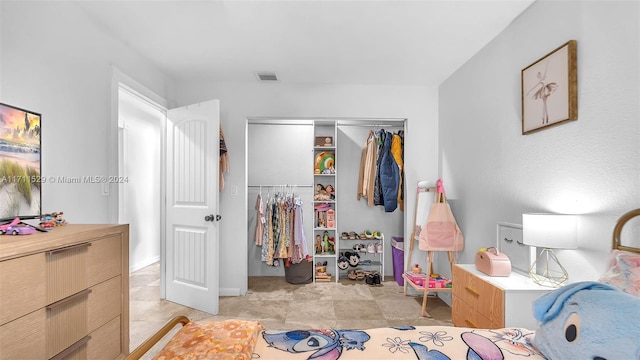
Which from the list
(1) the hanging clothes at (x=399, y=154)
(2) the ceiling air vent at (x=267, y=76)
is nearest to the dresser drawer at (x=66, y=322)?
(2) the ceiling air vent at (x=267, y=76)

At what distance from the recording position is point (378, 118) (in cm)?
366

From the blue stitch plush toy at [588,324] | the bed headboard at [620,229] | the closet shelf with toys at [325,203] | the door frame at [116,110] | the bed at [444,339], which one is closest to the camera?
the blue stitch plush toy at [588,324]

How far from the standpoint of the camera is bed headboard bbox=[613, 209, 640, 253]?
1352 mm

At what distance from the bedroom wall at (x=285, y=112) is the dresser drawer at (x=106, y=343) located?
192 cm

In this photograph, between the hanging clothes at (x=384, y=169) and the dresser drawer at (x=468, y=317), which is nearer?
the dresser drawer at (x=468, y=317)

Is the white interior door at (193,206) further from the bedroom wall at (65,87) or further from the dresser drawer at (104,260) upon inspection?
the dresser drawer at (104,260)

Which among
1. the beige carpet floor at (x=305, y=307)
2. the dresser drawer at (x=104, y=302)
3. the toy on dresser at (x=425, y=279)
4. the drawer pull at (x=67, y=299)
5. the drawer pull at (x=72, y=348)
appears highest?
the drawer pull at (x=67, y=299)

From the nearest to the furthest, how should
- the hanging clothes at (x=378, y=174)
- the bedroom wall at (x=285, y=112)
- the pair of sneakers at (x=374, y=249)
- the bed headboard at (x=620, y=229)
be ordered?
the bed headboard at (x=620, y=229), the bedroom wall at (x=285, y=112), the hanging clothes at (x=378, y=174), the pair of sneakers at (x=374, y=249)

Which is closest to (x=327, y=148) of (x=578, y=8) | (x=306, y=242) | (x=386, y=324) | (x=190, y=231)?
(x=306, y=242)

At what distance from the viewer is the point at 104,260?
1526mm

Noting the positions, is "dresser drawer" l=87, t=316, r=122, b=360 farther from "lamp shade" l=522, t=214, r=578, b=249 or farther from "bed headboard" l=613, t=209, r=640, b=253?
"bed headboard" l=613, t=209, r=640, b=253

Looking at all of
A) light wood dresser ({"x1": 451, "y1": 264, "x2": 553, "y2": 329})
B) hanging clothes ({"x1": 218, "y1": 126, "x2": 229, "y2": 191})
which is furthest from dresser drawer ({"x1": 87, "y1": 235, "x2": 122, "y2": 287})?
light wood dresser ({"x1": 451, "y1": 264, "x2": 553, "y2": 329})

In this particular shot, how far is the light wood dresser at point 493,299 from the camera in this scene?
1.76 meters

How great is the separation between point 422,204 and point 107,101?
3.06 meters
